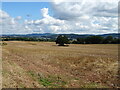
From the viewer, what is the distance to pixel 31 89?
1010cm

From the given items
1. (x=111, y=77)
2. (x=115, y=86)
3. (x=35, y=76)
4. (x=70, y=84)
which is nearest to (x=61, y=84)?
(x=70, y=84)

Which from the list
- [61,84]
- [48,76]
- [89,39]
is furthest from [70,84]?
[89,39]

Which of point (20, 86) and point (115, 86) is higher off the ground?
point (20, 86)

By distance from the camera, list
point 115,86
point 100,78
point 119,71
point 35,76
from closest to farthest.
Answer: point 115,86, point 35,76, point 100,78, point 119,71

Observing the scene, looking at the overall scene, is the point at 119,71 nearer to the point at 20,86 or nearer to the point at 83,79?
the point at 83,79

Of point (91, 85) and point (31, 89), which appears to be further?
point (91, 85)

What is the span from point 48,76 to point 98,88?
4.19m

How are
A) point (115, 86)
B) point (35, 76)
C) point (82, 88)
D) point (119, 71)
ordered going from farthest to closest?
1. point (119, 71)
2. point (35, 76)
3. point (115, 86)
4. point (82, 88)

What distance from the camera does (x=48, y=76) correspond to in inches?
558

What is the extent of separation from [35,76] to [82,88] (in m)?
3.84

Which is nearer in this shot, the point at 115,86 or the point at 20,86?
the point at 20,86

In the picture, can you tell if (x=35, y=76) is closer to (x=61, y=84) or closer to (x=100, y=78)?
(x=61, y=84)

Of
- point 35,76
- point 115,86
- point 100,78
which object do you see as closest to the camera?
point 115,86

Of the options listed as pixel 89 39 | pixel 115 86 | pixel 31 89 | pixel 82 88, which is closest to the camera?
pixel 31 89
